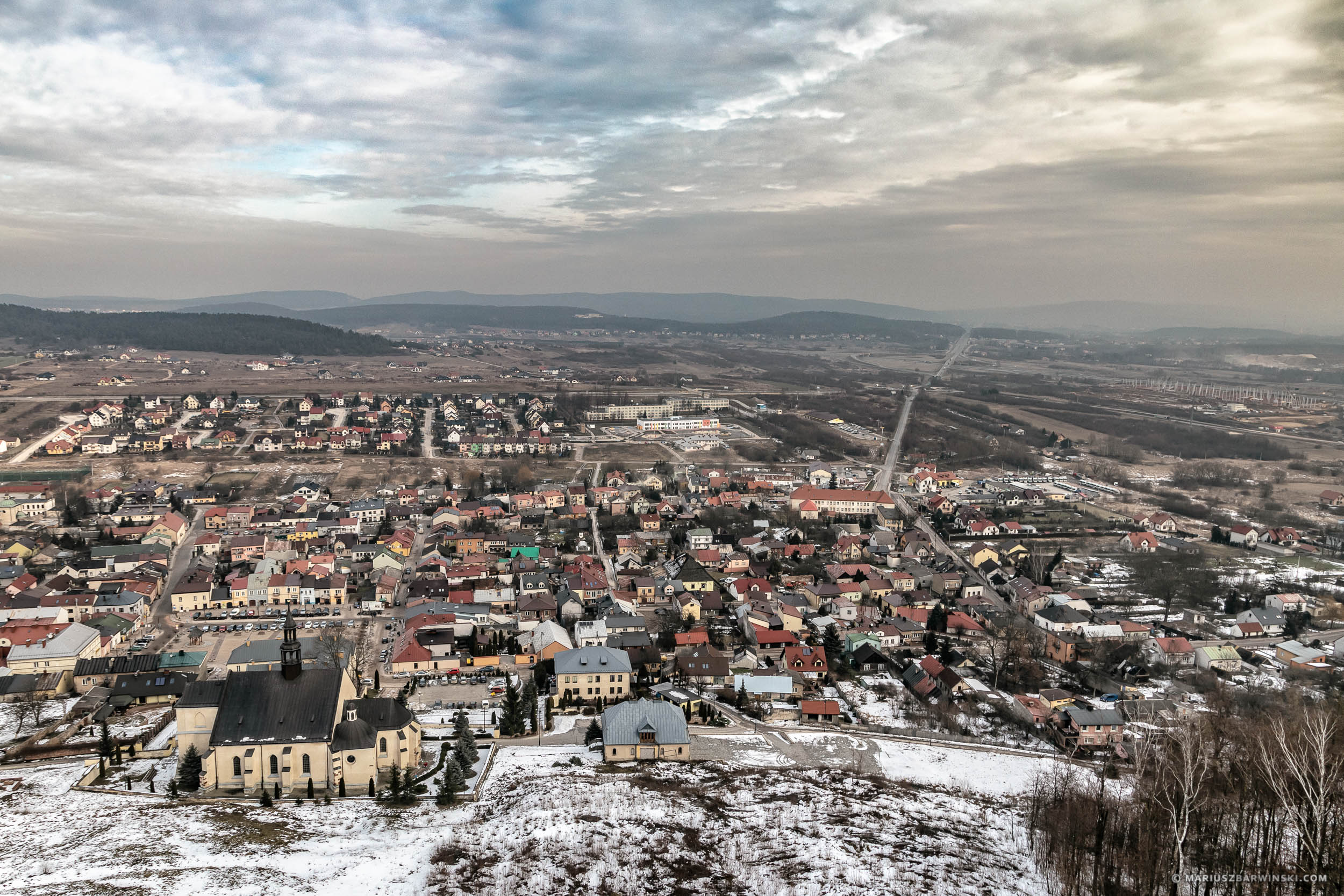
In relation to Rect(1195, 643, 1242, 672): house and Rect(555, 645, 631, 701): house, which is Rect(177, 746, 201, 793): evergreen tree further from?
Rect(1195, 643, 1242, 672): house

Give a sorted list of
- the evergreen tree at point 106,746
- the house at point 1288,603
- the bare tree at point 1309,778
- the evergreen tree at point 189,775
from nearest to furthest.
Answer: the bare tree at point 1309,778, the evergreen tree at point 189,775, the evergreen tree at point 106,746, the house at point 1288,603

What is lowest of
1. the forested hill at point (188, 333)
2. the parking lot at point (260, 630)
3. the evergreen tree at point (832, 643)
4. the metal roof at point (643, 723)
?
the evergreen tree at point (832, 643)

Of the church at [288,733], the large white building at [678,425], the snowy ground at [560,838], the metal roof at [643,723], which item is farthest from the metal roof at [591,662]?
the large white building at [678,425]

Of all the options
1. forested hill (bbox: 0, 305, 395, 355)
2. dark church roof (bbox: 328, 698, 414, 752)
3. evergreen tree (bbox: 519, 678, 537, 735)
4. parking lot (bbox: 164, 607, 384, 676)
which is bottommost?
parking lot (bbox: 164, 607, 384, 676)

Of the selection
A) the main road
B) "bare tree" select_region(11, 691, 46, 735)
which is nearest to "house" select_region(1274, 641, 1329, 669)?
the main road

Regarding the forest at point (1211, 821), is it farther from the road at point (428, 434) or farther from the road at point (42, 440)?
the road at point (42, 440)

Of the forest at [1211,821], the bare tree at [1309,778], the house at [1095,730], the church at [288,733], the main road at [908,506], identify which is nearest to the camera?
the bare tree at [1309,778]

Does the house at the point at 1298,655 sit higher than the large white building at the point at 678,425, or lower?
lower
